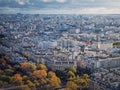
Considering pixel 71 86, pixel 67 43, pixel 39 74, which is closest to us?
pixel 71 86

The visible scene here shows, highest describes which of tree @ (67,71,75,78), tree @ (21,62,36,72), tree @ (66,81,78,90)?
tree @ (21,62,36,72)

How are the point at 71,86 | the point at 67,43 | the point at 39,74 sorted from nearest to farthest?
the point at 71,86 → the point at 39,74 → the point at 67,43

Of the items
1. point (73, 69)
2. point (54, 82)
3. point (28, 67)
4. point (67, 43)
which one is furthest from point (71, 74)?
point (67, 43)

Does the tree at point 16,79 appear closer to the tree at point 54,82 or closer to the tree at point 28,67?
the tree at point 28,67

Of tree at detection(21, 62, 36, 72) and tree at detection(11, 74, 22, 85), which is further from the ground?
tree at detection(21, 62, 36, 72)

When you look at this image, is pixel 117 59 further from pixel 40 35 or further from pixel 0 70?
pixel 40 35

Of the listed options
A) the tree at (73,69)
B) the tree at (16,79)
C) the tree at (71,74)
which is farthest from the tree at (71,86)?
the tree at (16,79)

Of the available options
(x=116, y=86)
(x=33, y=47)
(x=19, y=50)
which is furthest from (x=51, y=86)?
(x=33, y=47)

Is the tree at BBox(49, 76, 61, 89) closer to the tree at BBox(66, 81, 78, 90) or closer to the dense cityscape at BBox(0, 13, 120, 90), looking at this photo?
the tree at BBox(66, 81, 78, 90)

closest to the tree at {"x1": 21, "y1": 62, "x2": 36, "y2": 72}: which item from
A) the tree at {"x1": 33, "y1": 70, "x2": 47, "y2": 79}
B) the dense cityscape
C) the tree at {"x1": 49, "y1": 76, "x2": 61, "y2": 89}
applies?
the tree at {"x1": 33, "y1": 70, "x2": 47, "y2": 79}

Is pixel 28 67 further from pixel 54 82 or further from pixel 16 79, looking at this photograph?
pixel 54 82
